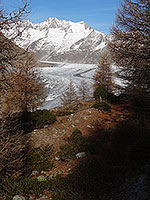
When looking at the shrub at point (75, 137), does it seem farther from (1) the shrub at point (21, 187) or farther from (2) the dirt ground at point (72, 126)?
(1) the shrub at point (21, 187)

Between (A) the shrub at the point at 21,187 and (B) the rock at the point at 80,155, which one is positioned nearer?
(A) the shrub at the point at 21,187

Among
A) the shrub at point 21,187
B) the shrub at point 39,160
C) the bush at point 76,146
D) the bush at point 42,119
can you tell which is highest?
the bush at point 42,119

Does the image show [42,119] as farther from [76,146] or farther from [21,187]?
[21,187]

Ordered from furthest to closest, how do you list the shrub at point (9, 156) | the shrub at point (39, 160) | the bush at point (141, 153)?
the shrub at point (39, 160) → the bush at point (141, 153) → the shrub at point (9, 156)

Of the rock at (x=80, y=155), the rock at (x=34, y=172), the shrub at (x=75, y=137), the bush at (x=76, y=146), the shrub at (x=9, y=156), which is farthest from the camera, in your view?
the shrub at (x=75, y=137)

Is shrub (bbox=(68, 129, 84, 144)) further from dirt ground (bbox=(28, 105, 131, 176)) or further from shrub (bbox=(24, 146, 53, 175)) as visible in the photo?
shrub (bbox=(24, 146, 53, 175))

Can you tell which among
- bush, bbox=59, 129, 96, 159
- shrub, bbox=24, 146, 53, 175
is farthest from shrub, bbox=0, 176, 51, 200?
bush, bbox=59, 129, 96, 159

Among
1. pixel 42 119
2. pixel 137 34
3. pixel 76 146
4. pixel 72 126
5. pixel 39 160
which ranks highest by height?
pixel 137 34

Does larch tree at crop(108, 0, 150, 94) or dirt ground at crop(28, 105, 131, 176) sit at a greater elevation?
larch tree at crop(108, 0, 150, 94)

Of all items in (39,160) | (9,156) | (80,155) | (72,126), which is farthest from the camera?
(72,126)

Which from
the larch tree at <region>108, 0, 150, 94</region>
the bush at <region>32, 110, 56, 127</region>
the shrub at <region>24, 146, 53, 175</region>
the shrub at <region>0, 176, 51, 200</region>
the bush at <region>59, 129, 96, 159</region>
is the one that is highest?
the larch tree at <region>108, 0, 150, 94</region>

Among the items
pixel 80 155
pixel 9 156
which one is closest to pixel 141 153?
pixel 80 155

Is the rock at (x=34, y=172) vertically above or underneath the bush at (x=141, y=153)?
underneath

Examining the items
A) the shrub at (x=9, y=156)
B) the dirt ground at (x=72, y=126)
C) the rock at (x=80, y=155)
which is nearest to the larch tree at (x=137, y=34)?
the dirt ground at (x=72, y=126)
